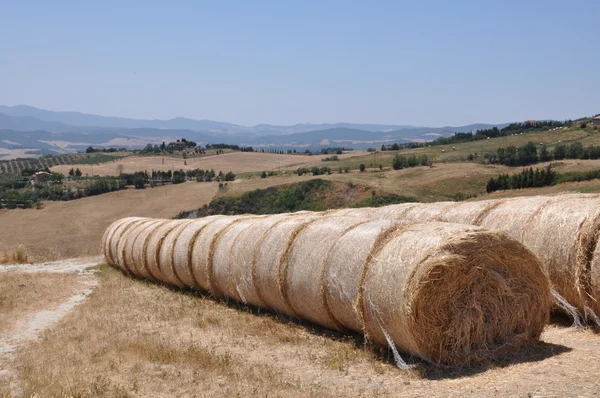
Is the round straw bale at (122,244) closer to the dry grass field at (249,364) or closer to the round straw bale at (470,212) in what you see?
the dry grass field at (249,364)

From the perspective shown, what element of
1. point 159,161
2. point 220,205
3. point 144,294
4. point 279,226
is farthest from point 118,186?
point 279,226

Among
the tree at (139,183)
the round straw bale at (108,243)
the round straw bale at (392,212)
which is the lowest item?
the tree at (139,183)

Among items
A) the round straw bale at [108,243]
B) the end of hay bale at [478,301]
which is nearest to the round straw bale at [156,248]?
the round straw bale at [108,243]

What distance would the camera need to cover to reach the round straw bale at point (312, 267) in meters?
9.58

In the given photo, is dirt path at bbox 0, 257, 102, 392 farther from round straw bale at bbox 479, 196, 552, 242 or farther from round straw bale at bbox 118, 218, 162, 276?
round straw bale at bbox 479, 196, 552, 242

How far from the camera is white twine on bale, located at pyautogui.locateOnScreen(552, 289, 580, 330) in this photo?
894 cm

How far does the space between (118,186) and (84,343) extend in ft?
214

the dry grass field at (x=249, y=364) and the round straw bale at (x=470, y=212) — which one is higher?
the round straw bale at (x=470, y=212)

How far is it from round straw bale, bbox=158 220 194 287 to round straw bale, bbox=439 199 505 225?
6.89m

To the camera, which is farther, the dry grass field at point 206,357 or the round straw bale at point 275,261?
the round straw bale at point 275,261

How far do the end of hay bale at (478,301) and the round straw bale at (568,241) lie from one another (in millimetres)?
804

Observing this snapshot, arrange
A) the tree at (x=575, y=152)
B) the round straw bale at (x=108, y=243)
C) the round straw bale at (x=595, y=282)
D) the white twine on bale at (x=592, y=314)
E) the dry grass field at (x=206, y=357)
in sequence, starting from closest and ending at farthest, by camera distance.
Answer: the dry grass field at (x=206, y=357)
the round straw bale at (x=595, y=282)
the white twine on bale at (x=592, y=314)
the round straw bale at (x=108, y=243)
the tree at (x=575, y=152)

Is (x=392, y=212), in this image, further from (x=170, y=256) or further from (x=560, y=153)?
(x=560, y=153)

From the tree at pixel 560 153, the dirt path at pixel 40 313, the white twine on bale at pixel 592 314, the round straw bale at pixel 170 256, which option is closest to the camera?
the white twine on bale at pixel 592 314
